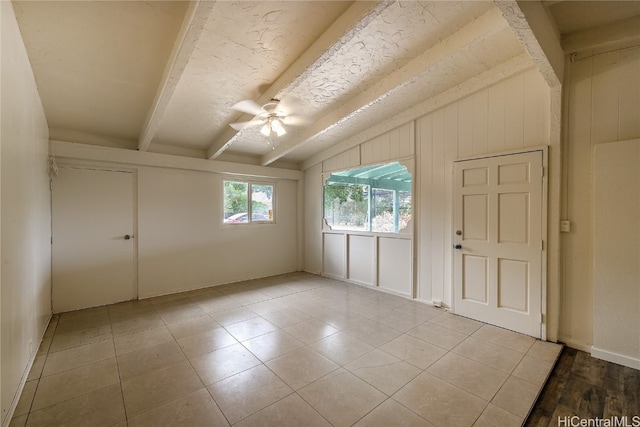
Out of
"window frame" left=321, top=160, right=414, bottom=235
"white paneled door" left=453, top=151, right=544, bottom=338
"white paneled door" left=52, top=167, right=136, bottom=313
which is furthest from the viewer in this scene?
"window frame" left=321, top=160, right=414, bottom=235

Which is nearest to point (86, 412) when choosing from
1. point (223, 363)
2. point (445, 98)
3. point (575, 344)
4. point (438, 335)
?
point (223, 363)

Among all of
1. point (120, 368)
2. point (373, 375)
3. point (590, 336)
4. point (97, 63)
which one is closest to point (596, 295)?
point (590, 336)

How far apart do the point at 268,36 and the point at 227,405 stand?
2.85 m

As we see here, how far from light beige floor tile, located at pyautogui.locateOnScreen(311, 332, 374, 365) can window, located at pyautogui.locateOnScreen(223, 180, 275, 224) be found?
126 inches

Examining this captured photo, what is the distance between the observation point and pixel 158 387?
2.07 meters

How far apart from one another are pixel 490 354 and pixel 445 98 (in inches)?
116

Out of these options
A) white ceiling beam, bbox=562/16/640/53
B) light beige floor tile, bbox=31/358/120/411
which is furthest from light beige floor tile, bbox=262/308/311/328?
white ceiling beam, bbox=562/16/640/53

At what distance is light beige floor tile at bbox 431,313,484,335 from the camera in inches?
121

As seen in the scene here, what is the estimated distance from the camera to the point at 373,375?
2.21 meters

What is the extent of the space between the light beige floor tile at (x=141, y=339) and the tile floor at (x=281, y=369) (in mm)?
16

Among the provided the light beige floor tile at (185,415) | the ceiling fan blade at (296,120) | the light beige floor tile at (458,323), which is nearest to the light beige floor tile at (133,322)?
the light beige floor tile at (185,415)

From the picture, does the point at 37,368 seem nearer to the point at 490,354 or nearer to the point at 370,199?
the point at 490,354

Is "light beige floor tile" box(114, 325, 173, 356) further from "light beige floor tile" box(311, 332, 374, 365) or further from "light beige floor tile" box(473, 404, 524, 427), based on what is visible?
"light beige floor tile" box(473, 404, 524, 427)

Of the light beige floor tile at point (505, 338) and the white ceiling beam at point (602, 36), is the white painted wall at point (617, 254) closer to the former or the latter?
the light beige floor tile at point (505, 338)
